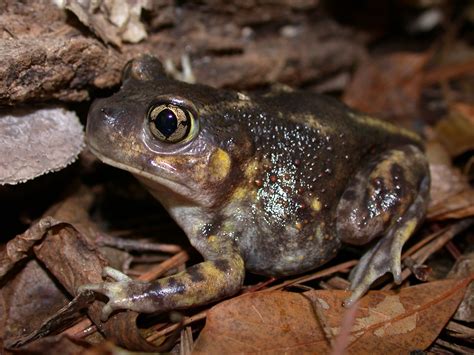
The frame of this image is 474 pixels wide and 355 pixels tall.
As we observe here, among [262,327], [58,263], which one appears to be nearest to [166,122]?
[58,263]

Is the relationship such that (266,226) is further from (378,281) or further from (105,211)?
(105,211)

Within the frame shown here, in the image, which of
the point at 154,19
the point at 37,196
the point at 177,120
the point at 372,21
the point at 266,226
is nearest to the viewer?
the point at 177,120

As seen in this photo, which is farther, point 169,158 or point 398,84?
point 398,84

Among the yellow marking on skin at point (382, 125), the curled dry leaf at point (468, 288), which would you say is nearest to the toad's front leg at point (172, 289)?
the curled dry leaf at point (468, 288)

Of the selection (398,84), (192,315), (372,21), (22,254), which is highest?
(372,21)

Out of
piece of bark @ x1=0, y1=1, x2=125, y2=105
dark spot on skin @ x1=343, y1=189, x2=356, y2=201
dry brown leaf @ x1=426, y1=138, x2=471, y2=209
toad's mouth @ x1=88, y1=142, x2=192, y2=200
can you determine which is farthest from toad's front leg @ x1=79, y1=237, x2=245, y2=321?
dry brown leaf @ x1=426, y1=138, x2=471, y2=209

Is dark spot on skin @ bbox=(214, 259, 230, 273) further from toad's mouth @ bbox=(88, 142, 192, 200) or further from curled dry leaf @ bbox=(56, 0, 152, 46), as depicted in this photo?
curled dry leaf @ bbox=(56, 0, 152, 46)

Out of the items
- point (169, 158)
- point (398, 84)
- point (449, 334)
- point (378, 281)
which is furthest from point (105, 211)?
point (398, 84)

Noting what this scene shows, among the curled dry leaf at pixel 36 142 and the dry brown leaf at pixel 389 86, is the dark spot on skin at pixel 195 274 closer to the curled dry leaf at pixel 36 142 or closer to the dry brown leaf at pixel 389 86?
the curled dry leaf at pixel 36 142
